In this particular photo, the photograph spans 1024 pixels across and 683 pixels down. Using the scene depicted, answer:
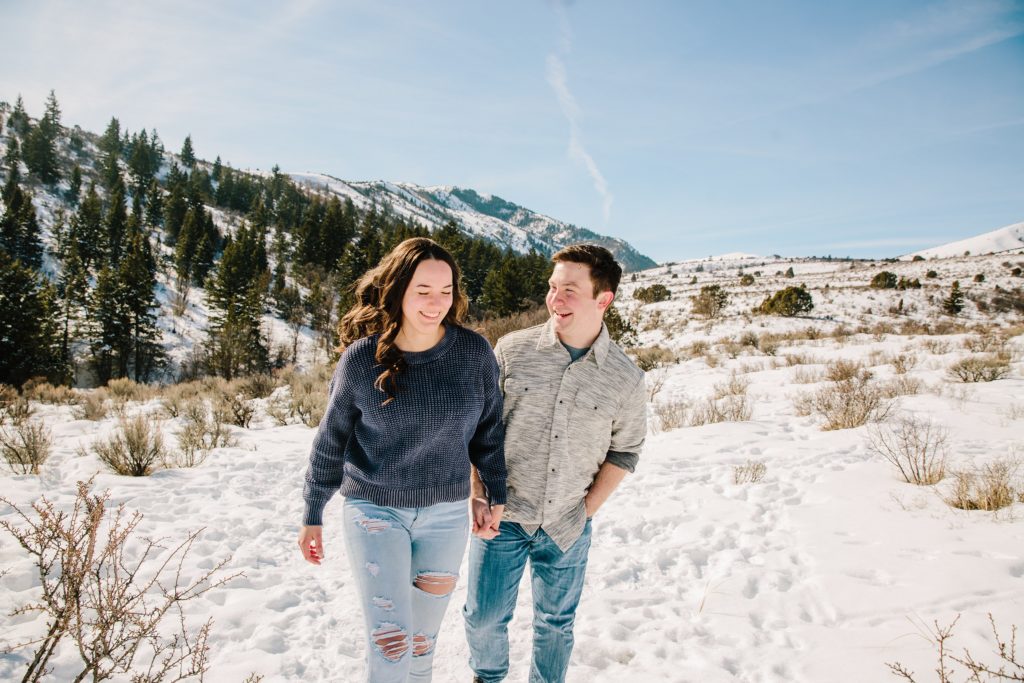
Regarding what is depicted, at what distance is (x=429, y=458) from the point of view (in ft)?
6.55

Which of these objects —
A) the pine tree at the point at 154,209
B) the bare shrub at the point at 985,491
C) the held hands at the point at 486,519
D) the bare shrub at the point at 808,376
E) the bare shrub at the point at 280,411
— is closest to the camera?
the held hands at the point at 486,519

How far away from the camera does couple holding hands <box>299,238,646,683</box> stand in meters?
1.93

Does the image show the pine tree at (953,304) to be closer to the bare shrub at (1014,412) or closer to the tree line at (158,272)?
the tree line at (158,272)

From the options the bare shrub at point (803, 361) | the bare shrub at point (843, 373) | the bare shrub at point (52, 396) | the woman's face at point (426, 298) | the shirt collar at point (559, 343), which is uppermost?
the woman's face at point (426, 298)

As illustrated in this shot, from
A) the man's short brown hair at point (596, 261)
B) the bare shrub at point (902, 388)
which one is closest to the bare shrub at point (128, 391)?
the man's short brown hair at point (596, 261)

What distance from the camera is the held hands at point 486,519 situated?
6.78ft

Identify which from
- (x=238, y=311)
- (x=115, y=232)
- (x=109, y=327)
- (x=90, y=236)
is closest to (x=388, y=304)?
(x=238, y=311)

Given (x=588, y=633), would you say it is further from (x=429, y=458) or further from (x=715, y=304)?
(x=715, y=304)

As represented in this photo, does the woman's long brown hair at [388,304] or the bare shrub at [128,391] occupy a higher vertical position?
the woman's long brown hair at [388,304]

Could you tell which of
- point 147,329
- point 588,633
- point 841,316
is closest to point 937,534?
point 588,633

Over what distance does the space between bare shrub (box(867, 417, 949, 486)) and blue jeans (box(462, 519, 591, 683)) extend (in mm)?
4157

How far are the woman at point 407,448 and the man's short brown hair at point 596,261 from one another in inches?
21.9

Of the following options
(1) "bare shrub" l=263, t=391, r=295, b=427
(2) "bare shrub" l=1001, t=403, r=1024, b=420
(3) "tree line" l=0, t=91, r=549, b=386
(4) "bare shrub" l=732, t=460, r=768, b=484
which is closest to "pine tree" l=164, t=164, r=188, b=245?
(3) "tree line" l=0, t=91, r=549, b=386

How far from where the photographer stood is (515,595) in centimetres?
214
